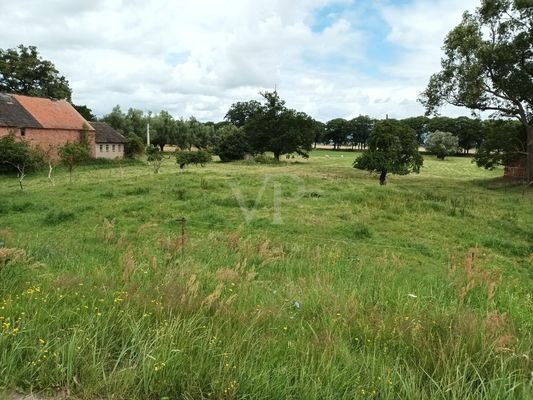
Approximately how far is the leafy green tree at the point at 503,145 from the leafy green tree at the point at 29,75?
2211 inches

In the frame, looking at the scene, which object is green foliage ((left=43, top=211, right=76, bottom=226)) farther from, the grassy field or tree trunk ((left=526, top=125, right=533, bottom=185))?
tree trunk ((left=526, top=125, right=533, bottom=185))

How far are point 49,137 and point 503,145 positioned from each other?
45500 mm

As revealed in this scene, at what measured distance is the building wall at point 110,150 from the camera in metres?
56.1

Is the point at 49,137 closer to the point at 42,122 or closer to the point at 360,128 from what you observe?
the point at 42,122

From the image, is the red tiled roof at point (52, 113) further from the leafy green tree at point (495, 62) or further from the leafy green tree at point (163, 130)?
the leafy green tree at point (495, 62)

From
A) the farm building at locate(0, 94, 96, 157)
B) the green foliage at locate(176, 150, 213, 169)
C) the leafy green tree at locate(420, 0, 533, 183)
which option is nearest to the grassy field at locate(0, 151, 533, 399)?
the leafy green tree at locate(420, 0, 533, 183)

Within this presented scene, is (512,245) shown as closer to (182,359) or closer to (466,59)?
(182,359)

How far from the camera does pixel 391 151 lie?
3231cm

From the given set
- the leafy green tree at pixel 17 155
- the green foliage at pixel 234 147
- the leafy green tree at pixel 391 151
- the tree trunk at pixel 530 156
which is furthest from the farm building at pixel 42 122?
the tree trunk at pixel 530 156

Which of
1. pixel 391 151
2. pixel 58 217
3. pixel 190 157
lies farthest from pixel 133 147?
pixel 58 217

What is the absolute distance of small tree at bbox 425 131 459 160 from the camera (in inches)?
3130

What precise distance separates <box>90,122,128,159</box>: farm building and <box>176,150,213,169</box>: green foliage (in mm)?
14548

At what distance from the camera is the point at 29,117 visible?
47688 millimetres

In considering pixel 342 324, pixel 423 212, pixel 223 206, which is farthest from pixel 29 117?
pixel 342 324
